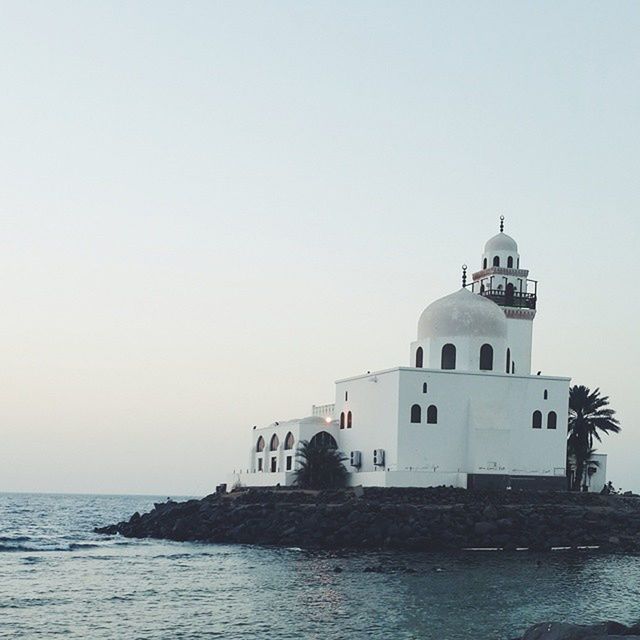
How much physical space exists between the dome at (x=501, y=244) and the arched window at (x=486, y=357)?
9.04 meters

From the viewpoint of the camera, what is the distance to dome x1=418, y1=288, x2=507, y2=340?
183ft

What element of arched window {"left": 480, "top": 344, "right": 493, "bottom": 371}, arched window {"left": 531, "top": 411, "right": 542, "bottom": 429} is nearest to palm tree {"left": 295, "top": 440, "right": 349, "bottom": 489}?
arched window {"left": 480, "top": 344, "right": 493, "bottom": 371}

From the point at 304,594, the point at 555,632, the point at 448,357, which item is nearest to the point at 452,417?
the point at 448,357

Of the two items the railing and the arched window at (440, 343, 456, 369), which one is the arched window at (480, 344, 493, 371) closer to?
the arched window at (440, 343, 456, 369)

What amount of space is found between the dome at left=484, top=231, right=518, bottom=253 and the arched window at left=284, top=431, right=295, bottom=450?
51.1 ft

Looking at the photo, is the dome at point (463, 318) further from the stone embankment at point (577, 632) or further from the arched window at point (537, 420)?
the stone embankment at point (577, 632)

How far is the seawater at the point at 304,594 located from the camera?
27.6 meters

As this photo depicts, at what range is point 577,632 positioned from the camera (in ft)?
66.8

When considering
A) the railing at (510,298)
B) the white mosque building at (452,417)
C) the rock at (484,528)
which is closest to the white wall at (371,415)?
the white mosque building at (452,417)

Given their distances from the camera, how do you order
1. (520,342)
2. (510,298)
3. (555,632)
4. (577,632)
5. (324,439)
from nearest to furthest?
1. (577,632)
2. (555,632)
3. (324,439)
4. (520,342)
5. (510,298)

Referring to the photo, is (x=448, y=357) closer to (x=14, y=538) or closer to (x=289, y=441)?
(x=289, y=441)

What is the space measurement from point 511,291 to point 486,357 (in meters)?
7.58

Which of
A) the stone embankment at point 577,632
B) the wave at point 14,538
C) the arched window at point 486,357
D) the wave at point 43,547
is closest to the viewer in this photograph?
the stone embankment at point 577,632

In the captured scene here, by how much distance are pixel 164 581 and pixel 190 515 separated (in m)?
18.7
